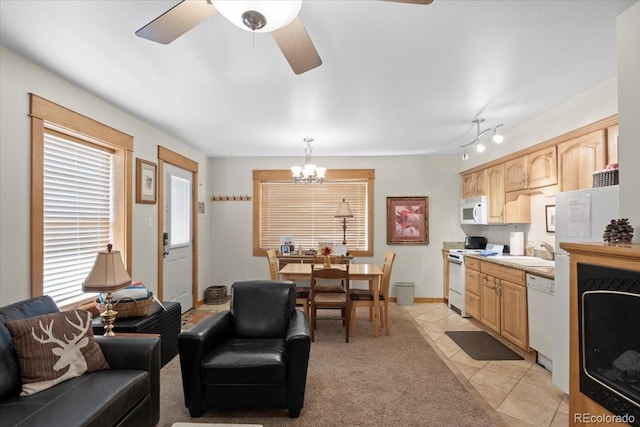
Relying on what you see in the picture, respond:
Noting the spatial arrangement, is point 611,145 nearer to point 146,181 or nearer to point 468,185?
point 468,185

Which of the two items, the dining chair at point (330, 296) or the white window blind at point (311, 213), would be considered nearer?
the dining chair at point (330, 296)

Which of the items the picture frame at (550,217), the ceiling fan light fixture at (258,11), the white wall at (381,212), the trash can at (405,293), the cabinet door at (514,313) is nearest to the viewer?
the ceiling fan light fixture at (258,11)

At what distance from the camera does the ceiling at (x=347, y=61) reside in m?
1.77

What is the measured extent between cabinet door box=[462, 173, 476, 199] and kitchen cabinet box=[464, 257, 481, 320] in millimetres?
1226

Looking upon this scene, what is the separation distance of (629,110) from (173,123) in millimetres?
3966

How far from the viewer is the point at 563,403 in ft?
7.97

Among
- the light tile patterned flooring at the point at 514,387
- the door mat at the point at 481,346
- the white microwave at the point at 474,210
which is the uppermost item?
the white microwave at the point at 474,210

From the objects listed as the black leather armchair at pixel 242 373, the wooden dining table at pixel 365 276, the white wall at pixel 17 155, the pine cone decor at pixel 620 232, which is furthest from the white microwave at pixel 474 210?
the white wall at pixel 17 155

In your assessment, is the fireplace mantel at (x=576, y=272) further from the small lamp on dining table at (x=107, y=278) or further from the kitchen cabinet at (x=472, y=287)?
the small lamp on dining table at (x=107, y=278)

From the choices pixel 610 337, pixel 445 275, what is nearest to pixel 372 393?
pixel 610 337

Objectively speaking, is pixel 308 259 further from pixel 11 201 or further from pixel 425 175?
pixel 11 201

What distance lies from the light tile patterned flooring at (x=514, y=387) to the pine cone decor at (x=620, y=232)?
139 cm

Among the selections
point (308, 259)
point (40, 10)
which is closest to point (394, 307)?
point (308, 259)

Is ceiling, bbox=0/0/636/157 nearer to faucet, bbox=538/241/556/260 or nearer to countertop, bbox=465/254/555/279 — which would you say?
faucet, bbox=538/241/556/260
